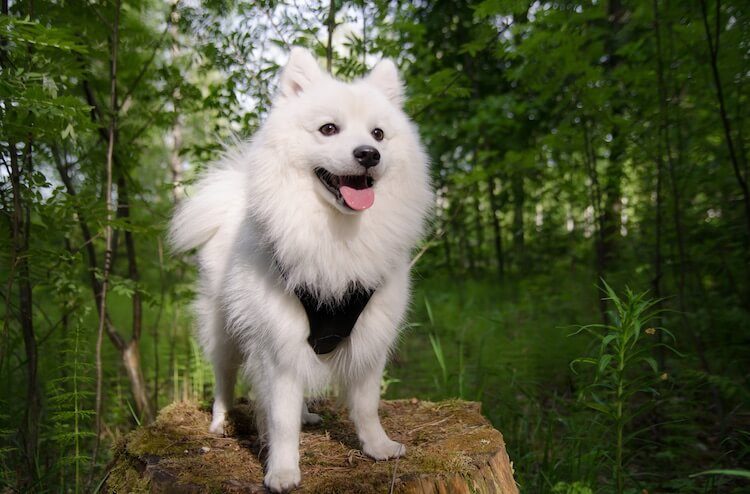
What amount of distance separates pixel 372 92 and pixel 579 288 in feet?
15.1

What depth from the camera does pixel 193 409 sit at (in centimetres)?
329

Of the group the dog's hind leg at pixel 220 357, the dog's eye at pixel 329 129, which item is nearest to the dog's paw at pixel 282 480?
the dog's hind leg at pixel 220 357

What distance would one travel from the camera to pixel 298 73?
2545mm

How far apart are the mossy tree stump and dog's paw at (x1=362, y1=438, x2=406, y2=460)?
1.3 inches

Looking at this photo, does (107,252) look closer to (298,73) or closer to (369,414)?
(298,73)

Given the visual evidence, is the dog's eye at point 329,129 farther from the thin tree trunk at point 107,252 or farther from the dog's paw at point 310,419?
the dog's paw at point 310,419

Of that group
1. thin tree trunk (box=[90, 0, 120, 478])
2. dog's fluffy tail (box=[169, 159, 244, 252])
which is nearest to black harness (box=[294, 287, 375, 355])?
dog's fluffy tail (box=[169, 159, 244, 252])

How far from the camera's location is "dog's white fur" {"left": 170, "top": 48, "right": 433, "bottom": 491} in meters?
2.29

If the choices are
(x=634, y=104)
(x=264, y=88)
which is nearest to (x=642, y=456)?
(x=634, y=104)

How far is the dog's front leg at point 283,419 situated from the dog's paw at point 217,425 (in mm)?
743

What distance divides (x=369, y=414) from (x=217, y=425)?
95cm

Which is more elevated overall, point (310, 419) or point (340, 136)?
point (340, 136)

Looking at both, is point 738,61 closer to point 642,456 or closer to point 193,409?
point 642,456

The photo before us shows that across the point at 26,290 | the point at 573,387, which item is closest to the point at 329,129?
the point at 26,290
